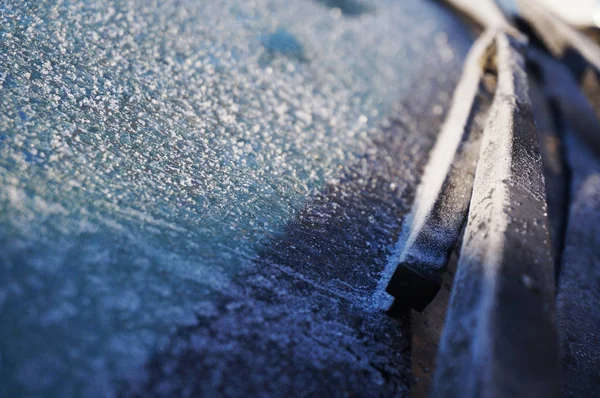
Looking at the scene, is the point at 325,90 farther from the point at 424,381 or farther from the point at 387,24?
the point at 424,381

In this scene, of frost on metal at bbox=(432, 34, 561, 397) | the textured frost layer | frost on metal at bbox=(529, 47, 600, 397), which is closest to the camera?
frost on metal at bbox=(432, 34, 561, 397)

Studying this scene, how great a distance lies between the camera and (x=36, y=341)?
128 centimetres

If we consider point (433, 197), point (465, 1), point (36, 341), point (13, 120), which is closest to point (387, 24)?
point (465, 1)

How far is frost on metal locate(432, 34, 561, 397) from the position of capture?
1.19 metres

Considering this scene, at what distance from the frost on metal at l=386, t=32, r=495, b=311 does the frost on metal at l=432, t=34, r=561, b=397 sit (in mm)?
140

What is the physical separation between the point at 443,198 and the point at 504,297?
0.83 m

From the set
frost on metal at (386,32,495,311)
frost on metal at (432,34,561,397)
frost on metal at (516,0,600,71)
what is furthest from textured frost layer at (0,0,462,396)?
frost on metal at (516,0,600,71)

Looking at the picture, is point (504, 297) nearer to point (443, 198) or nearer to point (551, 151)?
point (443, 198)

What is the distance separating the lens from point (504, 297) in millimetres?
1318

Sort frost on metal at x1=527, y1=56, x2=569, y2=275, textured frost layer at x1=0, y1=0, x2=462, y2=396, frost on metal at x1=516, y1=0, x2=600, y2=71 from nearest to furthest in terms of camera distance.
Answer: textured frost layer at x1=0, y1=0, x2=462, y2=396
frost on metal at x1=527, y1=56, x2=569, y2=275
frost on metal at x1=516, y1=0, x2=600, y2=71

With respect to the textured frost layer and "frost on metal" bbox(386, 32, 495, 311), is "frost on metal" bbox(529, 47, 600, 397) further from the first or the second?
the textured frost layer

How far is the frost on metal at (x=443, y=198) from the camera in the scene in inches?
66.6

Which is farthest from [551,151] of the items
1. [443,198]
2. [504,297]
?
[504,297]

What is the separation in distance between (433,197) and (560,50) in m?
4.39
